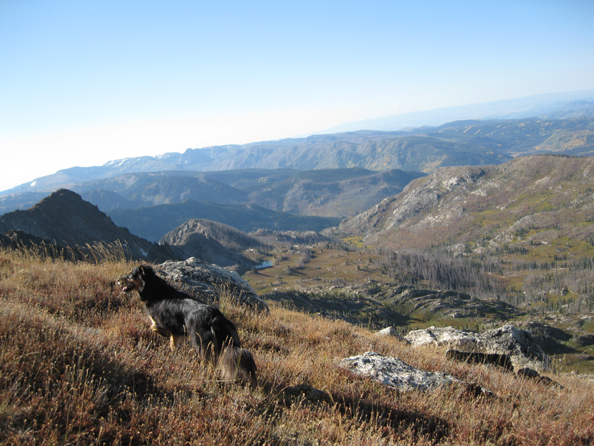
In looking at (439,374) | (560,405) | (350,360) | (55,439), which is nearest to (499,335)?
(560,405)

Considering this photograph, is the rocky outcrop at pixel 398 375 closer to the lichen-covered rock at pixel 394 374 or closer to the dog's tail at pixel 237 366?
the lichen-covered rock at pixel 394 374

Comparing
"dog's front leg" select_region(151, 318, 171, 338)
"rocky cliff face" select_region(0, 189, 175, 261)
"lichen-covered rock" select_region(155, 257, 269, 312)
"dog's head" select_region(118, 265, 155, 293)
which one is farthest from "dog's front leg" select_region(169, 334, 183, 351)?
"rocky cliff face" select_region(0, 189, 175, 261)

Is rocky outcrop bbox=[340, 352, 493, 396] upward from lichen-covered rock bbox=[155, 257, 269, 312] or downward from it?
downward

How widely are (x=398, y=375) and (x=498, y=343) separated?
33.6ft

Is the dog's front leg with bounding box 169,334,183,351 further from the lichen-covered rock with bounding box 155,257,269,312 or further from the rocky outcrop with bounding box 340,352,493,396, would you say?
the lichen-covered rock with bounding box 155,257,269,312

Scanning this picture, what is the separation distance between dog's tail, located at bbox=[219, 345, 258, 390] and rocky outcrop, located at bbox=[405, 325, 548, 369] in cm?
1129

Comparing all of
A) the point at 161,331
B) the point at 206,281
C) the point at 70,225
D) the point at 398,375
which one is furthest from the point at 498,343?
the point at 70,225

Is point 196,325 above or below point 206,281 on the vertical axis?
above

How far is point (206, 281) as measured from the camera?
13992mm

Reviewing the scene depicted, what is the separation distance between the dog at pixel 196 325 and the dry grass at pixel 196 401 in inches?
10.4

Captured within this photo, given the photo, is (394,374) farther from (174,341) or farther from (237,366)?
(174,341)

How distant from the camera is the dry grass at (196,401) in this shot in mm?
3904

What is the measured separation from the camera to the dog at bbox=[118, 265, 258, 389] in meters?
5.30

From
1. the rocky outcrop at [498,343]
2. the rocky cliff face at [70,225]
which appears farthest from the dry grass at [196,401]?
the rocky cliff face at [70,225]
